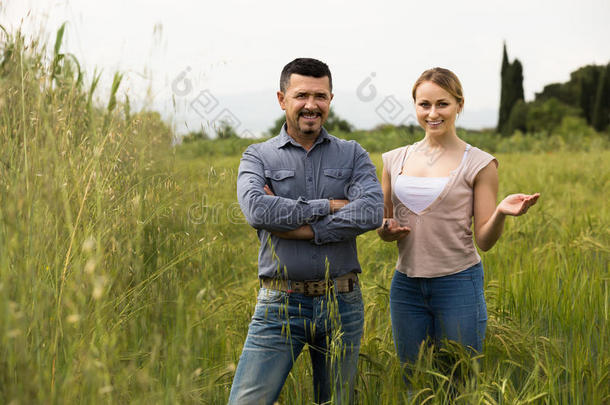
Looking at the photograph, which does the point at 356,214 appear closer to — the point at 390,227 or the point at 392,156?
the point at 390,227

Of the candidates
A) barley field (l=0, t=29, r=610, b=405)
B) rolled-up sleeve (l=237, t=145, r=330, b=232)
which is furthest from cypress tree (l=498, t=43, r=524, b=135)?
rolled-up sleeve (l=237, t=145, r=330, b=232)

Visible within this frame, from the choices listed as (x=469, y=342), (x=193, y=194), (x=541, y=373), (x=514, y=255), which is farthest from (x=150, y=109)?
(x=514, y=255)

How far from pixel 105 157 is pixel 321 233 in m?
0.99

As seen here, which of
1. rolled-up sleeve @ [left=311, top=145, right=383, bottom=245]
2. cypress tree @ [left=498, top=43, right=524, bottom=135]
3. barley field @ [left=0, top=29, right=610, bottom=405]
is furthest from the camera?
cypress tree @ [left=498, top=43, right=524, bottom=135]

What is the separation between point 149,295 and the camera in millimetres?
2021

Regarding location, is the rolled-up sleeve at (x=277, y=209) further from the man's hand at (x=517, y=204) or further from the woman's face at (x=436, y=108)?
the man's hand at (x=517, y=204)

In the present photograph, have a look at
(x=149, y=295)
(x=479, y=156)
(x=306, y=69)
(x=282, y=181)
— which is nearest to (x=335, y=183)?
(x=282, y=181)

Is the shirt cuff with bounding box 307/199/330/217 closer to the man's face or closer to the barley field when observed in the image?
the man's face

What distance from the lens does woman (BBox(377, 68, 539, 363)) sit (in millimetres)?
2064

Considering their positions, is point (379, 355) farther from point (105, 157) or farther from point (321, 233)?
point (105, 157)

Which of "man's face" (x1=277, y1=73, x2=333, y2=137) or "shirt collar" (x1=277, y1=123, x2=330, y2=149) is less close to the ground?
"man's face" (x1=277, y1=73, x2=333, y2=137)

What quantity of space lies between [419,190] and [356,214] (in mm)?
348

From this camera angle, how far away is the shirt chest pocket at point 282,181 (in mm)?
2025

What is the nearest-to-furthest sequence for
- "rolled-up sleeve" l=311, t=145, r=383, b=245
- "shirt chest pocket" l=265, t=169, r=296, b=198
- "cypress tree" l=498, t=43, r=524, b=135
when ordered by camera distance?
"rolled-up sleeve" l=311, t=145, r=383, b=245 < "shirt chest pocket" l=265, t=169, r=296, b=198 < "cypress tree" l=498, t=43, r=524, b=135
